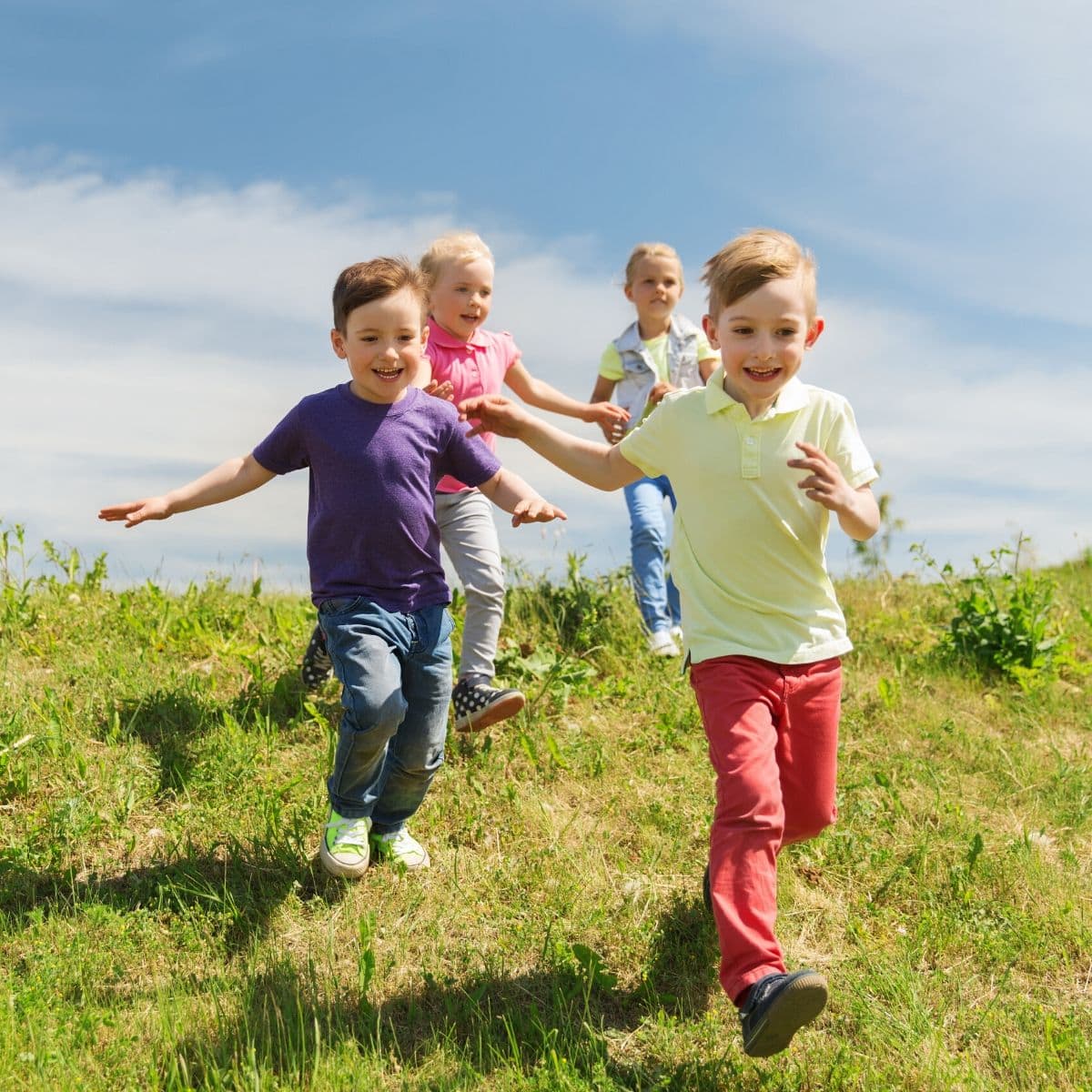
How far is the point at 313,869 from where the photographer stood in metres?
4.64

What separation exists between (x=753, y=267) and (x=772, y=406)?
0.48 m


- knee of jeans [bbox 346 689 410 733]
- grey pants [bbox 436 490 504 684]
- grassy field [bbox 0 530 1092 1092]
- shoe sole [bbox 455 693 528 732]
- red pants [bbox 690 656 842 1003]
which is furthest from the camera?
grey pants [bbox 436 490 504 684]

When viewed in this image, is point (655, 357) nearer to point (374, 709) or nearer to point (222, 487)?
point (222, 487)

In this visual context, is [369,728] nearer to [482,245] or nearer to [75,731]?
[75,731]

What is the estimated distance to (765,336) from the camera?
12.8 feet

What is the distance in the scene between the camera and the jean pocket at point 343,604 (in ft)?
14.3

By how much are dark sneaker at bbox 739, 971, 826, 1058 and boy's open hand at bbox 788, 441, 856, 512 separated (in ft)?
4.68

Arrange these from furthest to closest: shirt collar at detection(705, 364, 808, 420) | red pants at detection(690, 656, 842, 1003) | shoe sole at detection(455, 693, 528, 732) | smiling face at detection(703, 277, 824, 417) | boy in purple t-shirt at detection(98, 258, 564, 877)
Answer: shoe sole at detection(455, 693, 528, 732) < boy in purple t-shirt at detection(98, 258, 564, 877) < shirt collar at detection(705, 364, 808, 420) < smiling face at detection(703, 277, 824, 417) < red pants at detection(690, 656, 842, 1003)

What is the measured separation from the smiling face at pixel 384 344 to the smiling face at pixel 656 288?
10.9 ft

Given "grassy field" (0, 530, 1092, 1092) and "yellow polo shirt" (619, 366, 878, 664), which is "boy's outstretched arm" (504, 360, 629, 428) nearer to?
"grassy field" (0, 530, 1092, 1092)

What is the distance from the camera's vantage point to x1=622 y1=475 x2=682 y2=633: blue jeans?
7.32m

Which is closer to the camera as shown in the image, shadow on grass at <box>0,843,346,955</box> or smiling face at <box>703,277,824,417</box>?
smiling face at <box>703,277,824,417</box>

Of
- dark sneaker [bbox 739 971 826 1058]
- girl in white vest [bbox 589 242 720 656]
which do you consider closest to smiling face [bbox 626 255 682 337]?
girl in white vest [bbox 589 242 720 656]

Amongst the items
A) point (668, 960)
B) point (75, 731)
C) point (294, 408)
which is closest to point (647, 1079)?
point (668, 960)
